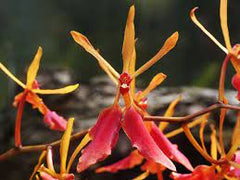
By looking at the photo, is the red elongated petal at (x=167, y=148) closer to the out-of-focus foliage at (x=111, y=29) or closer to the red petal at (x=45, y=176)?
the red petal at (x=45, y=176)

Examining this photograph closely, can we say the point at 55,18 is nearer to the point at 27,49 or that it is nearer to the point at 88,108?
the point at 27,49

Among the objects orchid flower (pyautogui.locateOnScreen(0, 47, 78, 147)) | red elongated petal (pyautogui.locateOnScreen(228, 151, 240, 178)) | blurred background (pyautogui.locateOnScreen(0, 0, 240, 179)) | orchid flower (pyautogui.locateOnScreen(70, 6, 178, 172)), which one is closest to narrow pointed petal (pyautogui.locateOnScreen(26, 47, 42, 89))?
orchid flower (pyautogui.locateOnScreen(0, 47, 78, 147))

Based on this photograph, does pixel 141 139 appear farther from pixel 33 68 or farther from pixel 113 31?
pixel 113 31

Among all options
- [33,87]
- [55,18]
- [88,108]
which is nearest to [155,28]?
[55,18]

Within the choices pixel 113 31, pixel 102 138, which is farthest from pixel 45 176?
pixel 113 31

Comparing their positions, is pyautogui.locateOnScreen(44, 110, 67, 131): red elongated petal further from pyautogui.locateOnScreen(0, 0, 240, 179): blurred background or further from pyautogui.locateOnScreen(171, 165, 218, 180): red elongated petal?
pyautogui.locateOnScreen(0, 0, 240, 179): blurred background
